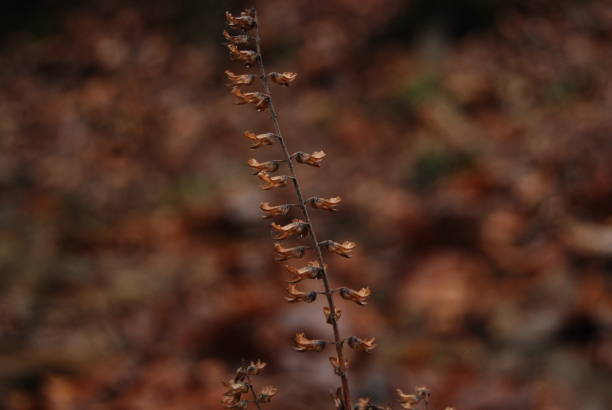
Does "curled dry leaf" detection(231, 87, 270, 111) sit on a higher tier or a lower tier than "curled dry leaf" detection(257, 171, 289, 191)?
higher

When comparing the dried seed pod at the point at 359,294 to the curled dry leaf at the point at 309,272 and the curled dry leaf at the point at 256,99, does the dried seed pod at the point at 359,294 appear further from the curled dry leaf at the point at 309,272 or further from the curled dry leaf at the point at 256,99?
the curled dry leaf at the point at 256,99

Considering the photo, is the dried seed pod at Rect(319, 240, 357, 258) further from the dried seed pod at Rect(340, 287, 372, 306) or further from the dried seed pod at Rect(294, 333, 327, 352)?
the dried seed pod at Rect(294, 333, 327, 352)

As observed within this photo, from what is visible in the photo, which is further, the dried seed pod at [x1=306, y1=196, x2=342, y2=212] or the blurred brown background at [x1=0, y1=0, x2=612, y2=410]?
the blurred brown background at [x1=0, y1=0, x2=612, y2=410]

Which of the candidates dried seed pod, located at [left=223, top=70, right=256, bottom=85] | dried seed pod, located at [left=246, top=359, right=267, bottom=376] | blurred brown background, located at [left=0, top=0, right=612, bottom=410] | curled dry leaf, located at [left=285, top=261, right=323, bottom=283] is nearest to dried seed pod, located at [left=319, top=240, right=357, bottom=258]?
curled dry leaf, located at [left=285, top=261, right=323, bottom=283]

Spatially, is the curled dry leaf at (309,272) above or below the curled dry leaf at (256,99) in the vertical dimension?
below

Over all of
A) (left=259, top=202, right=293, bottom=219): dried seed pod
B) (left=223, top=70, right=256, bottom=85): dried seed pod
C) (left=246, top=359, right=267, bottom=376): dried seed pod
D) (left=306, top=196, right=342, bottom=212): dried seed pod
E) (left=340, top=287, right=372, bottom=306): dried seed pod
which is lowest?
(left=246, top=359, right=267, bottom=376): dried seed pod

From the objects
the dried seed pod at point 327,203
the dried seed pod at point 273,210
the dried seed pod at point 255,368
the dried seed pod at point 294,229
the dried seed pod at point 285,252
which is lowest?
the dried seed pod at point 255,368

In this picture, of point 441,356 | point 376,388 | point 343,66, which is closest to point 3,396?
point 376,388

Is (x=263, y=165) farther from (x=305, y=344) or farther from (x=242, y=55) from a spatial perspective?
(x=305, y=344)

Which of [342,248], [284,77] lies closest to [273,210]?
[342,248]

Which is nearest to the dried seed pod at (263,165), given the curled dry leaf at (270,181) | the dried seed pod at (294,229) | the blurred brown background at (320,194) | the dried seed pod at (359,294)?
the curled dry leaf at (270,181)
